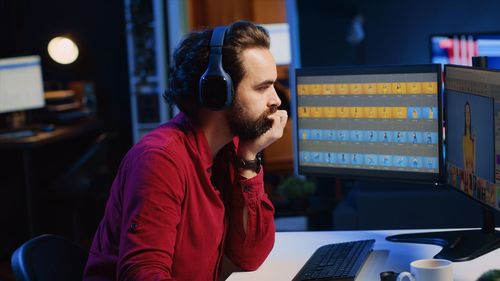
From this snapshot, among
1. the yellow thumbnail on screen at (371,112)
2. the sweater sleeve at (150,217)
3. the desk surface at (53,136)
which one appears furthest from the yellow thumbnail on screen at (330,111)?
the desk surface at (53,136)

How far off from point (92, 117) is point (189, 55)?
4.22 m

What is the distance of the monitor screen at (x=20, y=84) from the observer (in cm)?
568

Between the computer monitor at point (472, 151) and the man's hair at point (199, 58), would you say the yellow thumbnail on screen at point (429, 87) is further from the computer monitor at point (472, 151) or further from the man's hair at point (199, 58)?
the man's hair at point (199, 58)

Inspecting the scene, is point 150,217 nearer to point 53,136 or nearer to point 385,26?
point 53,136

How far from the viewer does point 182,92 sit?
2.17 m

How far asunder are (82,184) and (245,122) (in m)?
3.27

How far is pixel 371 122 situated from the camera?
2430 mm

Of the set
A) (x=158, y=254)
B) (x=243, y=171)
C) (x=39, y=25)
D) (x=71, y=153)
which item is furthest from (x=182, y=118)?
(x=39, y=25)

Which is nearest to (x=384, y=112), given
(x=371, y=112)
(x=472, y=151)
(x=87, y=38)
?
(x=371, y=112)

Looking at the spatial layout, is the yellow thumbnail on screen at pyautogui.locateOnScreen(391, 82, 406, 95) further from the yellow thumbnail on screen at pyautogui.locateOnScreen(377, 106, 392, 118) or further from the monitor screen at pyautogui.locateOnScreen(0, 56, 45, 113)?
the monitor screen at pyautogui.locateOnScreen(0, 56, 45, 113)

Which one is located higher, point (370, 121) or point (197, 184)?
point (370, 121)

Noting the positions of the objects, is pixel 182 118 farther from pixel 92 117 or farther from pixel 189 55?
pixel 92 117

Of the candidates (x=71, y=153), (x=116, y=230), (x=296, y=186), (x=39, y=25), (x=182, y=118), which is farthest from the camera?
(x=39, y=25)

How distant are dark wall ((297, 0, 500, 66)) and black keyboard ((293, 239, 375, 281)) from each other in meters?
3.43
